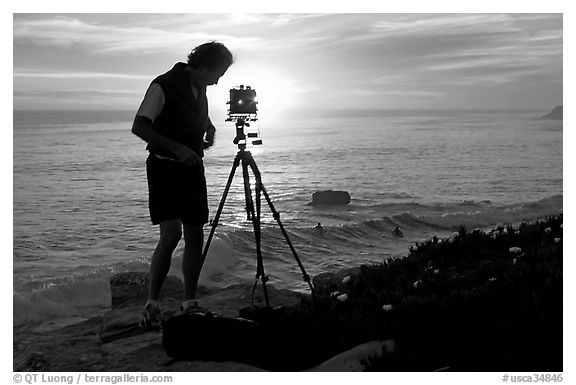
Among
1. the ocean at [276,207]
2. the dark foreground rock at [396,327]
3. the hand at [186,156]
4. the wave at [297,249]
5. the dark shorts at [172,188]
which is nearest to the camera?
the dark foreground rock at [396,327]

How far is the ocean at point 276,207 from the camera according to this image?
13180 mm

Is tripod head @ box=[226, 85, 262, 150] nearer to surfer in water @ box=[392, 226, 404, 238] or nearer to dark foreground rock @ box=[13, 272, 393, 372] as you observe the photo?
dark foreground rock @ box=[13, 272, 393, 372]

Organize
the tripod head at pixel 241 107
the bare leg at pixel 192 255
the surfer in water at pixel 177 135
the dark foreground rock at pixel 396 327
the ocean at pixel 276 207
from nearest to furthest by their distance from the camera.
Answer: the dark foreground rock at pixel 396 327, the surfer in water at pixel 177 135, the bare leg at pixel 192 255, the tripod head at pixel 241 107, the ocean at pixel 276 207

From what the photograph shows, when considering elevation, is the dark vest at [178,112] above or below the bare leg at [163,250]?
above

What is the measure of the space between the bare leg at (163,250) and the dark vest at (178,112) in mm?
655

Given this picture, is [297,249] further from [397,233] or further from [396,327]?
[396,327]

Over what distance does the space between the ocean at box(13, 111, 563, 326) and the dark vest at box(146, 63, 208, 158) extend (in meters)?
5.21

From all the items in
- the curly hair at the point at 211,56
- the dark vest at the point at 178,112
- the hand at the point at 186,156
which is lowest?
the hand at the point at 186,156

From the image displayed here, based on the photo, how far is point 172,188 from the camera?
5.18 metres

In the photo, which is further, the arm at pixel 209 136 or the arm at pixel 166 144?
the arm at pixel 209 136

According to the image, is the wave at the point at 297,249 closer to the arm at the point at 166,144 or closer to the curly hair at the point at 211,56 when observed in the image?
the arm at the point at 166,144

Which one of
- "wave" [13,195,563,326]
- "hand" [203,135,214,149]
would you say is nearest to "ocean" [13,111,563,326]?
"wave" [13,195,563,326]

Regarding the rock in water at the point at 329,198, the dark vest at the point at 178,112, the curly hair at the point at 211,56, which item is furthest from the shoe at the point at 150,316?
the rock in water at the point at 329,198
